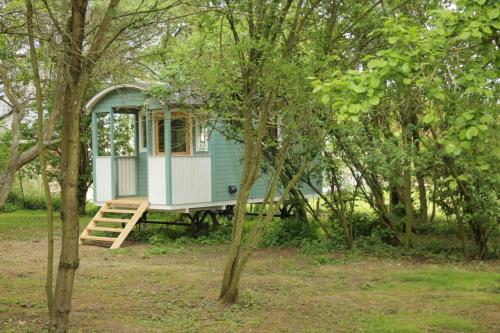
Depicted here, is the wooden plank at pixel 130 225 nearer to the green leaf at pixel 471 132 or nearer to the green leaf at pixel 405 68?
the green leaf at pixel 405 68

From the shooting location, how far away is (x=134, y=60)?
252 inches

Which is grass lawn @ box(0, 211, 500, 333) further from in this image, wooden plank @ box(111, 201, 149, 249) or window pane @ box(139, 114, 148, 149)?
window pane @ box(139, 114, 148, 149)

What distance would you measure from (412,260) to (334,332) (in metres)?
5.74

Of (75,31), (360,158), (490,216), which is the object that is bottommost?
(490,216)

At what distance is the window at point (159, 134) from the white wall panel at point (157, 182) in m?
0.57

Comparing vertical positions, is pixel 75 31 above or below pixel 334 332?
above

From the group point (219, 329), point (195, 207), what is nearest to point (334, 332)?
point (219, 329)

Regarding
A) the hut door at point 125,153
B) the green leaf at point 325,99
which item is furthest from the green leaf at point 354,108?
the hut door at point 125,153

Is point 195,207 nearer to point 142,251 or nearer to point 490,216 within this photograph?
point 142,251

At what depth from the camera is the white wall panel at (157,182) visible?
589 inches

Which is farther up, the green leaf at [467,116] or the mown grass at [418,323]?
the green leaf at [467,116]

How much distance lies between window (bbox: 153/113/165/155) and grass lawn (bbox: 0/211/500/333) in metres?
2.95

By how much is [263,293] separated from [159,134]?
306 inches

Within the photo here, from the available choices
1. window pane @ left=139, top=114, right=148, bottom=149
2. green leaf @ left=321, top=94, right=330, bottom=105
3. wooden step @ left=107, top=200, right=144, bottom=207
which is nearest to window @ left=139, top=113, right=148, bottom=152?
window pane @ left=139, top=114, right=148, bottom=149
